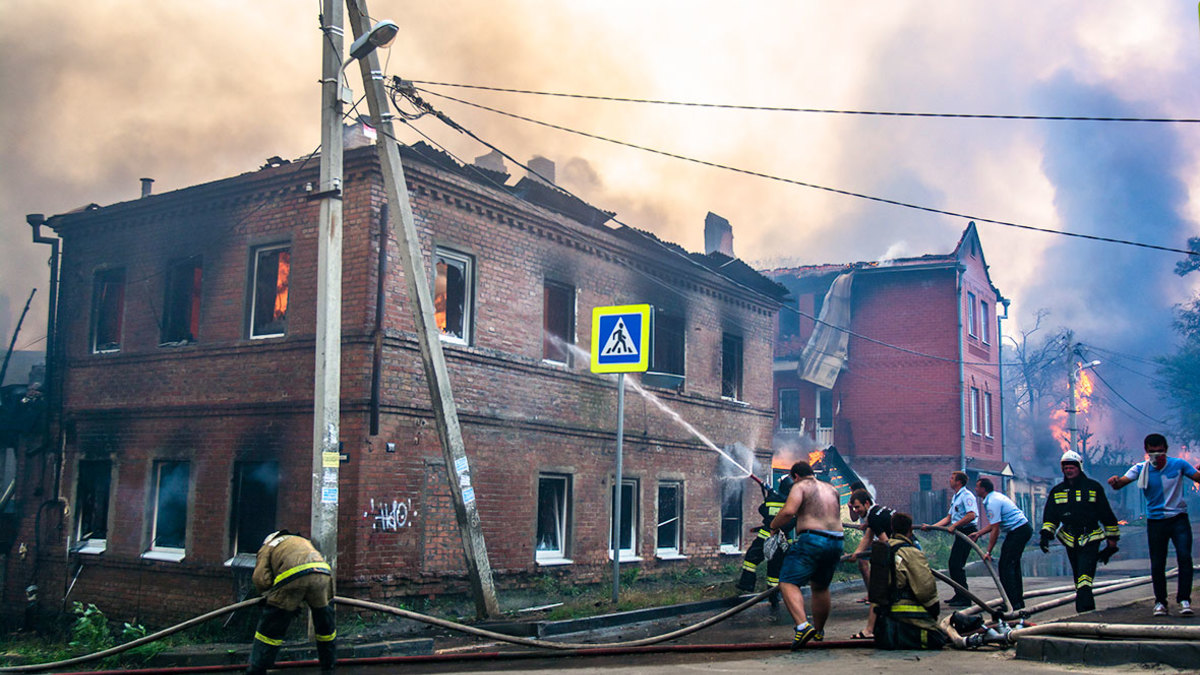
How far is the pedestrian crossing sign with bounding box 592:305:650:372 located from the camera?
1173 centimetres

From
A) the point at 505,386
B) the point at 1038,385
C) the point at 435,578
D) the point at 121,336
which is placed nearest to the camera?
the point at 435,578

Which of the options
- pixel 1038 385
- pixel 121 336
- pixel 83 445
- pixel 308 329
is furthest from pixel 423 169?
pixel 1038 385

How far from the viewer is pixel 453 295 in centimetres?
1406

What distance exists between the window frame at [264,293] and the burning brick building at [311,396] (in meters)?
0.03

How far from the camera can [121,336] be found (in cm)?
1538

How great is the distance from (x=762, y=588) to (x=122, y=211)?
38.6 feet

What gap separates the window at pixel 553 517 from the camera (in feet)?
49.2

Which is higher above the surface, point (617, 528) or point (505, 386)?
point (505, 386)

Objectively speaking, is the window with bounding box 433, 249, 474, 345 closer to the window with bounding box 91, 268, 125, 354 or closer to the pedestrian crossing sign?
the pedestrian crossing sign

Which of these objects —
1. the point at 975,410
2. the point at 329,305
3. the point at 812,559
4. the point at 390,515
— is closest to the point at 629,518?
the point at 390,515

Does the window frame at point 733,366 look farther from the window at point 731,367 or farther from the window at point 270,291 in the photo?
the window at point 270,291

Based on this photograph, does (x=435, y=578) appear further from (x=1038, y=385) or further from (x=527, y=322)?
(x=1038, y=385)

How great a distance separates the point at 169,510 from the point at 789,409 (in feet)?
71.3

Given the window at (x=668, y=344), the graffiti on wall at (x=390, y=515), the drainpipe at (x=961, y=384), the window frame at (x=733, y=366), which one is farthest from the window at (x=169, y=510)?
the drainpipe at (x=961, y=384)
